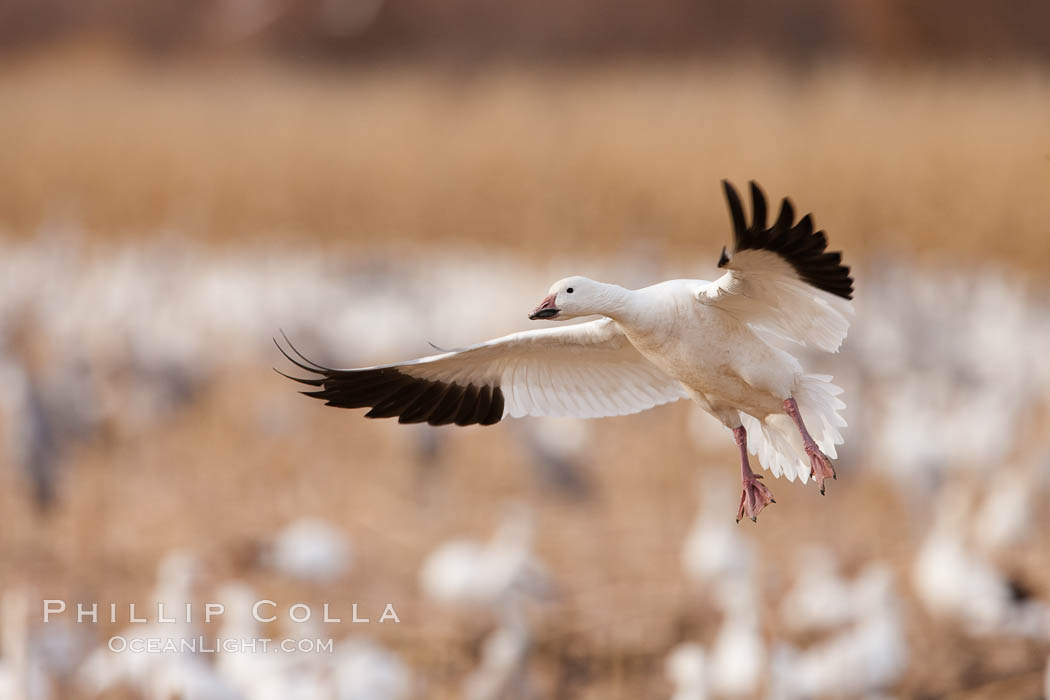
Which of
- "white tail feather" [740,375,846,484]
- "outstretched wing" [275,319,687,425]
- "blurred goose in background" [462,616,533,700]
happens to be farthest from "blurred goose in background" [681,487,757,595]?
"white tail feather" [740,375,846,484]

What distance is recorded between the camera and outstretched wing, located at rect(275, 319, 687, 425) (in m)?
2.45

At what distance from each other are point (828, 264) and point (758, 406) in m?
0.33

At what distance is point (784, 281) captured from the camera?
2051 millimetres

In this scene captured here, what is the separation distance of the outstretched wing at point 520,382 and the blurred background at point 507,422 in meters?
1.62

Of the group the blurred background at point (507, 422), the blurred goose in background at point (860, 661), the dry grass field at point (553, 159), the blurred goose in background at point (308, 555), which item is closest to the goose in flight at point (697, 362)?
the blurred background at point (507, 422)

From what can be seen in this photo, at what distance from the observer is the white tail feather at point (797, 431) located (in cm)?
222

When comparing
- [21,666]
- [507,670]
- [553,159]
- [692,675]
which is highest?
[553,159]

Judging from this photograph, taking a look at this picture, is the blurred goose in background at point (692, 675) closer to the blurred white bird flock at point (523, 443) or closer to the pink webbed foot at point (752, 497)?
the blurred white bird flock at point (523, 443)

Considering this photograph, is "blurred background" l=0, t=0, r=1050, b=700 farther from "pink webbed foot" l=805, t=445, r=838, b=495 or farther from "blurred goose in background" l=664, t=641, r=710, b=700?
"pink webbed foot" l=805, t=445, r=838, b=495

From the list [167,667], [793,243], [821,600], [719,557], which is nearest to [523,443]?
[719,557]

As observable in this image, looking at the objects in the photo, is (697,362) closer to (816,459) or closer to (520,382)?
(816,459)

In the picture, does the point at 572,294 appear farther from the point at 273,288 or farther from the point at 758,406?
the point at 273,288

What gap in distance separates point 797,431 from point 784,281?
338mm

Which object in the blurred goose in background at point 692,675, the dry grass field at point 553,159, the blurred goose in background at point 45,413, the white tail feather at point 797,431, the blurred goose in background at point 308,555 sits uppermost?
the dry grass field at point 553,159
